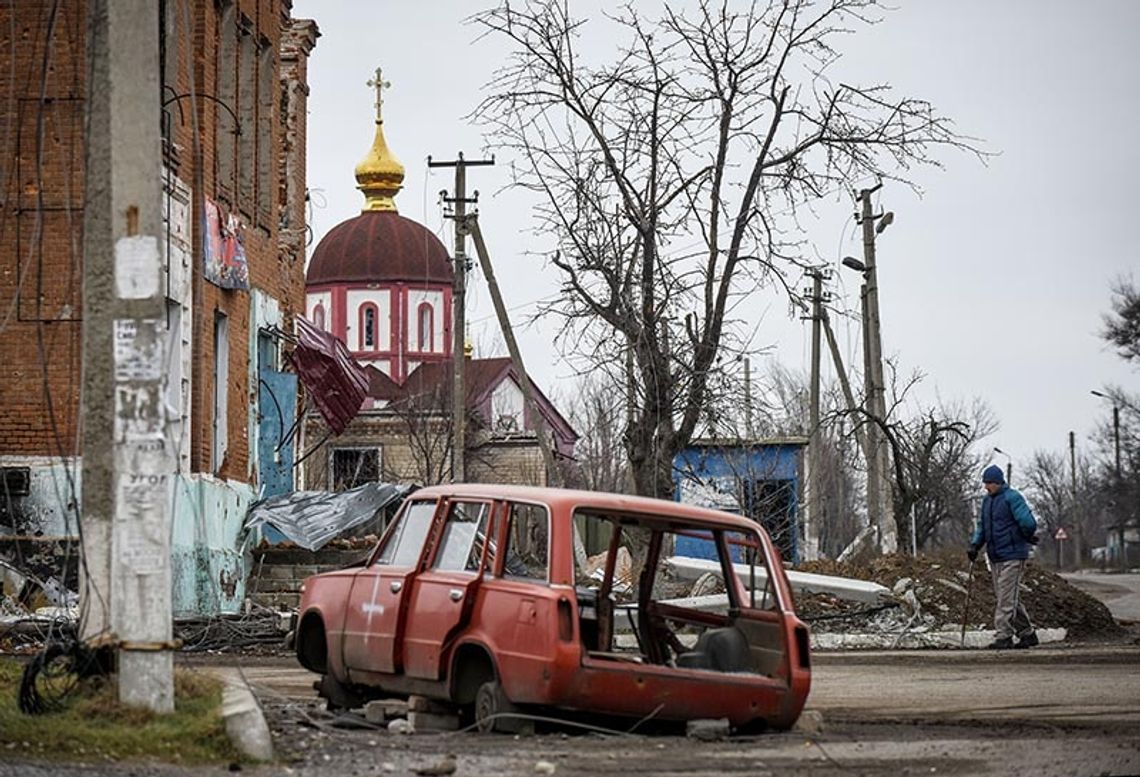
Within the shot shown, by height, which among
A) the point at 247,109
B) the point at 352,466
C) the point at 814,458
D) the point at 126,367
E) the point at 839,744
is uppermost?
the point at 247,109

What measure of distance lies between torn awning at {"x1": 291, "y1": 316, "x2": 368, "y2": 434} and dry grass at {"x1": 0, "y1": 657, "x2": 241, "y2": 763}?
2228 centimetres

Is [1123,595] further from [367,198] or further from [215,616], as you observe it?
[367,198]

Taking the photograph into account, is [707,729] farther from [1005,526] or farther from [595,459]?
[595,459]

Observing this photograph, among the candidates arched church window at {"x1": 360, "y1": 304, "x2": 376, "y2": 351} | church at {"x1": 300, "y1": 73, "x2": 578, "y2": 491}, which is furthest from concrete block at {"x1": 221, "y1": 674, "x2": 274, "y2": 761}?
arched church window at {"x1": 360, "y1": 304, "x2": 376, "y2": 351}

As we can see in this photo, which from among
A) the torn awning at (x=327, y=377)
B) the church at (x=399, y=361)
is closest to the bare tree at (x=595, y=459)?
the church at (x=399, y=361)

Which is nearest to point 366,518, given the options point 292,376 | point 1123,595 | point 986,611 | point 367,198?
point 292,376

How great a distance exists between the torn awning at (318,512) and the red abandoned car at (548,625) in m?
14.8

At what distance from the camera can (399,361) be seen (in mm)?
81188

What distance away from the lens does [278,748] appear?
10.9 m

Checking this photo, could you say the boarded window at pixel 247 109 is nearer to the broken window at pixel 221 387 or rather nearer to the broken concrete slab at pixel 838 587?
the broken window at pixel 221 387

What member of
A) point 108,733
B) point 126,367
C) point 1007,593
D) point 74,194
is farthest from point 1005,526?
point 108,733

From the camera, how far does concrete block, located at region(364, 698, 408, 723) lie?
13.1m

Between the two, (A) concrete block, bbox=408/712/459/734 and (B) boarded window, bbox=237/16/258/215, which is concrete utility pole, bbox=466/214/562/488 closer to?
(B) boarded window, bbox=237/16/258/215

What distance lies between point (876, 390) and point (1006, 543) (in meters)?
16.0
